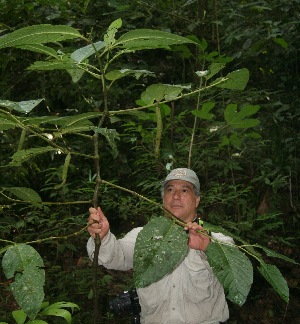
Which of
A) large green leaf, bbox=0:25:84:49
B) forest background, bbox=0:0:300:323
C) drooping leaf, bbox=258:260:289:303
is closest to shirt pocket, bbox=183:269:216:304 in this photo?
forest background, bbox=0:0:300:323

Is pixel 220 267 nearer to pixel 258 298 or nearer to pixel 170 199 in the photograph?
pixel 170 199

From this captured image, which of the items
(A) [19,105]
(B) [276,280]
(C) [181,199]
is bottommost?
(C) [181,199]

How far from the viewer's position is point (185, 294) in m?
2.27

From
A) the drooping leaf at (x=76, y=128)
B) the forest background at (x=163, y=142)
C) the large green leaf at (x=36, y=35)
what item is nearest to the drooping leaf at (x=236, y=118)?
the drooping leaf at (x=76, y=128)

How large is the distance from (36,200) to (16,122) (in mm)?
271

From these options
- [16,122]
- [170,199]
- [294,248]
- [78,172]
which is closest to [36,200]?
[16,122]

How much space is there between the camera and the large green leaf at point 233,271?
2.59ft

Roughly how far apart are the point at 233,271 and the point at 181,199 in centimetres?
166

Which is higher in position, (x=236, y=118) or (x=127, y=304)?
(x=236, y=118)

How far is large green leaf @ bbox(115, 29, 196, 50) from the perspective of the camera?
29.5 inches

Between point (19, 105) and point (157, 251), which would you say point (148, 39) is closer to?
point (19, 105)

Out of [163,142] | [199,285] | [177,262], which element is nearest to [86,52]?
[177,262]

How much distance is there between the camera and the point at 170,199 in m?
2.47

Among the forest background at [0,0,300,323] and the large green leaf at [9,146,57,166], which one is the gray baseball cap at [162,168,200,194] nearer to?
the forest background at [0,0,300,323]
